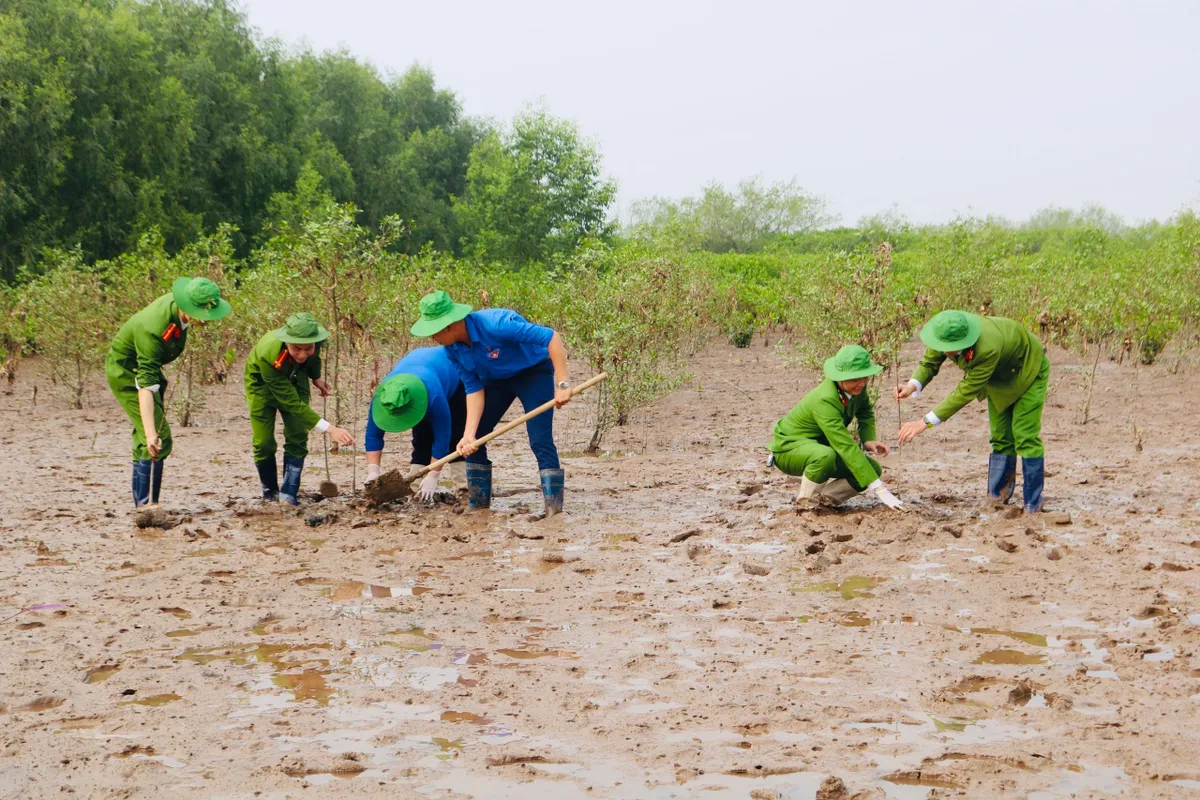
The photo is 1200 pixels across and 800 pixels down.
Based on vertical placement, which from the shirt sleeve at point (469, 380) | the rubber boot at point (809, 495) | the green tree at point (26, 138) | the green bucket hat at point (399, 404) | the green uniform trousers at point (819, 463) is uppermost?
the green tree at point (26, 138)

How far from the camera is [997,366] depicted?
7.14 m

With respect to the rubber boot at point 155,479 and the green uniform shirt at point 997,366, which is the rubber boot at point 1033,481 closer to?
the green uniform shirt at point 997,366

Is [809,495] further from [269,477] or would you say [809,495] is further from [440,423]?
[269,477]

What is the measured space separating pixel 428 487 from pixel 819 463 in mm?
2741

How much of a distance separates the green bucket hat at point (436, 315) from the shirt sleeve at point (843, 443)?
2.41 meters

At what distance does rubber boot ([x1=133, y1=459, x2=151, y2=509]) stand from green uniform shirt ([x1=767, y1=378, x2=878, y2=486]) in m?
4.25

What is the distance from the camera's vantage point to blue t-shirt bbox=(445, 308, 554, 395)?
7203 mm

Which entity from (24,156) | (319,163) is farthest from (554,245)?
(24,156)

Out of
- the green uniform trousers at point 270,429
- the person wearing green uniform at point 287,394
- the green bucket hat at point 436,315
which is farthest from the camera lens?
the green uniform trousers at point 270,429

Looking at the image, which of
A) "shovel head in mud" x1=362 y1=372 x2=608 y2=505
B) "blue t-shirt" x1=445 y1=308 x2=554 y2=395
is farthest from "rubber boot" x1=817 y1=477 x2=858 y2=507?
"blue t-shirt" x1=445 y1=308 x2=554 y2=395

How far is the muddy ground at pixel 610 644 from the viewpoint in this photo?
3.57 meters

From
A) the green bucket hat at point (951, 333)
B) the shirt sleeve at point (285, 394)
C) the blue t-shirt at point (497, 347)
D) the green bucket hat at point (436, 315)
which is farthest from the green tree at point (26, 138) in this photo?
the green bucket hat at point (951, 333)

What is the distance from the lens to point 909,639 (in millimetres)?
4824

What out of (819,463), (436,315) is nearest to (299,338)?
(436,315)
